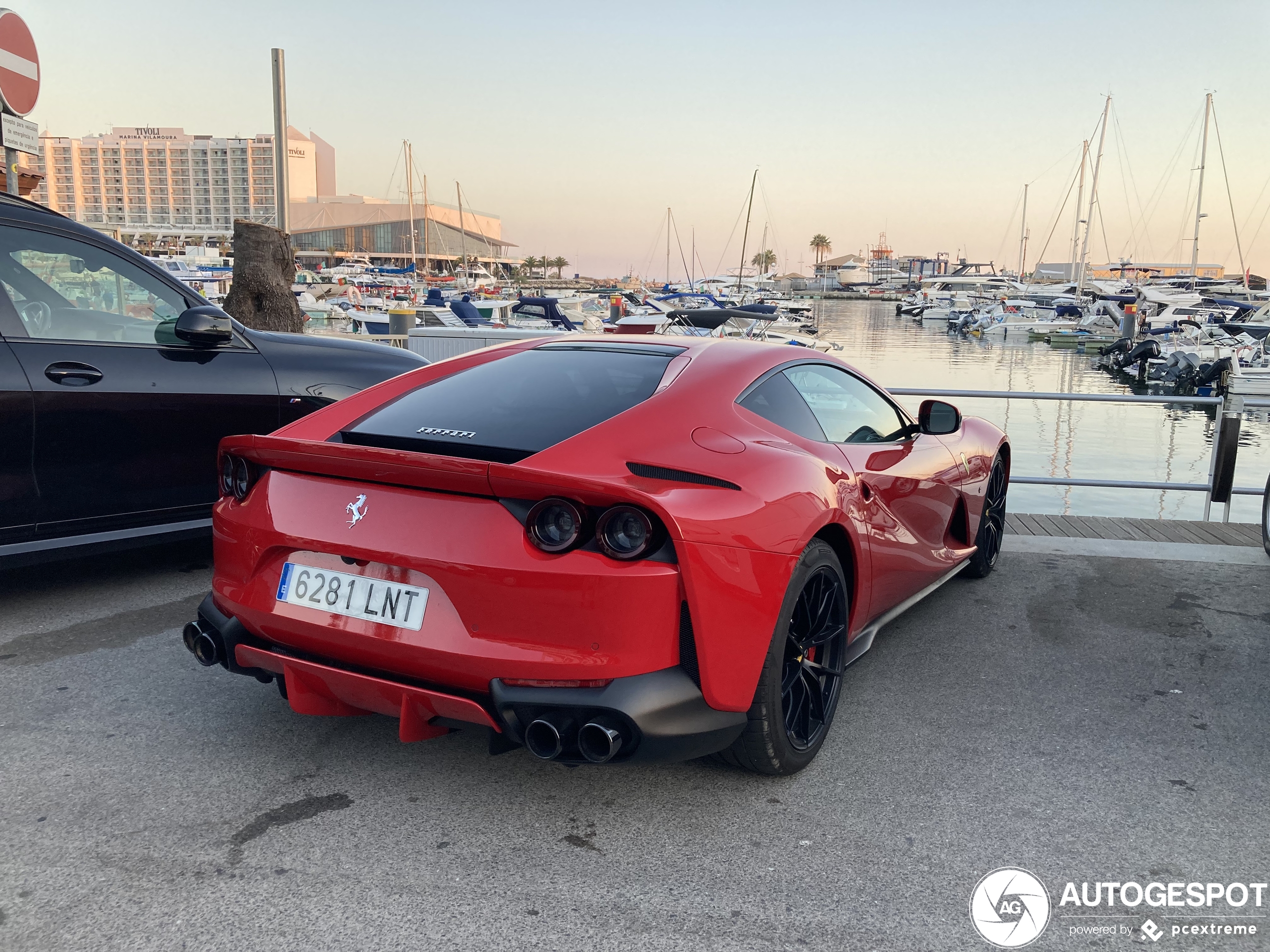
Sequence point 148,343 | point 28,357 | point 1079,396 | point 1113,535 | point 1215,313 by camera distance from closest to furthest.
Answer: point 28,357 < point 148,343 < point 1113,535 < point 1079,396 < point 1215,313

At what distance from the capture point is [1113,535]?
22.3 ft

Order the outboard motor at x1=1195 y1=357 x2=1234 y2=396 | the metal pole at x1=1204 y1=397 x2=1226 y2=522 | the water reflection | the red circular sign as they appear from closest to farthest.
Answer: the red circular sign, the metal pole at x1=1204 y1=397 x2=1226 y2=522, the water reflection, the outboard motor at x1=1195 y1=357 x2=1234 y2=396

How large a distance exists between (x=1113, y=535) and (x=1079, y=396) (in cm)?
115

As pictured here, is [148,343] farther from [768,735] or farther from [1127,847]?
[1127,847]

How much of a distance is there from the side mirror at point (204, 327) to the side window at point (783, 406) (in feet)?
8.85

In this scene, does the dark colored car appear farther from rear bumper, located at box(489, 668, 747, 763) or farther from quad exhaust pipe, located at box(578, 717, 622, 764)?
quad exhaust pipe, located at box(578, 717, 622, 764)

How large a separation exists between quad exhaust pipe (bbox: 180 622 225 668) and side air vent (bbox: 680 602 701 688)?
4.54 feet

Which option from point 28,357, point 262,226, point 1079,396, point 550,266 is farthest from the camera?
point 550,266

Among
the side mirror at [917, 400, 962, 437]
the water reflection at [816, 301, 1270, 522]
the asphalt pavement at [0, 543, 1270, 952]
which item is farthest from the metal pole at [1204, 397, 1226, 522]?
the side mirror at [917, 400, 962, 437]

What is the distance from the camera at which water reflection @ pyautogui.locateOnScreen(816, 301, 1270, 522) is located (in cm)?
1313

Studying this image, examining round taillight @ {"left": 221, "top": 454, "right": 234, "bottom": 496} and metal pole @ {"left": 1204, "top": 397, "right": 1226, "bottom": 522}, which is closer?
round taillight @ {"left": 221, "top": 454, "right": 234, "bottom": 496}

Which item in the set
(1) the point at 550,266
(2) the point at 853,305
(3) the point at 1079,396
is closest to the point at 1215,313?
(3) the point at 1079,396

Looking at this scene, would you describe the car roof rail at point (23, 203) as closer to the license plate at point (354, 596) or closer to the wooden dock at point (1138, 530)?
the license plate at point (354, 596)

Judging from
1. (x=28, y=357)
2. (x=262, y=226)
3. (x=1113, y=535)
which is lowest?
(x=1113, y=535)
